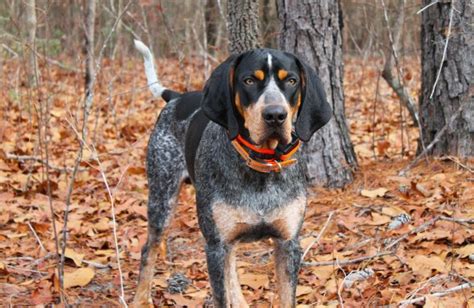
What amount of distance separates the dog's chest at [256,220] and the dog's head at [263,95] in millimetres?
396

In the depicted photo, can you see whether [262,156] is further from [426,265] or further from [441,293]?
[426,265]

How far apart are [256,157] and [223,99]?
1.24 feet

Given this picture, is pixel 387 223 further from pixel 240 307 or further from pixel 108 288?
pixel 108 288

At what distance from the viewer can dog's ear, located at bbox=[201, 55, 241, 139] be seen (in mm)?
3736

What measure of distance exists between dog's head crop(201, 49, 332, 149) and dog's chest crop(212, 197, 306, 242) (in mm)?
396

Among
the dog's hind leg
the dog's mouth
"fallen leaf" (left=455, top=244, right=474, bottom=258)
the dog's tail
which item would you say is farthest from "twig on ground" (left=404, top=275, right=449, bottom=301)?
the dog's tail

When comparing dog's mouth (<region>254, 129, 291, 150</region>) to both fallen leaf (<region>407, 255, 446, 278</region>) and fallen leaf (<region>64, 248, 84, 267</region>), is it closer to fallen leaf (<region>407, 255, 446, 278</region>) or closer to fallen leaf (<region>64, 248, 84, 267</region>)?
fallen leaf (<region>407, 255, 446, 278</region>)

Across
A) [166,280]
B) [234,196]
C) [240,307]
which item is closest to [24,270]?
[166,280]

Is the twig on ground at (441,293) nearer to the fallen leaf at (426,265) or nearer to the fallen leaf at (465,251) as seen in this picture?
the fallen leaf at (426,265)

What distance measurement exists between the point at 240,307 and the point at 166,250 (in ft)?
4.88

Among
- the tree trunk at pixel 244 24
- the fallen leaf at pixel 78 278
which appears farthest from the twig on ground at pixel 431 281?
the tree trunk at pixel 244 24

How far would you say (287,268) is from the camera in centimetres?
405

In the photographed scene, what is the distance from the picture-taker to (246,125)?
12.2 ft

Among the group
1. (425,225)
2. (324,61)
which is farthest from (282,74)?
(324,61)
